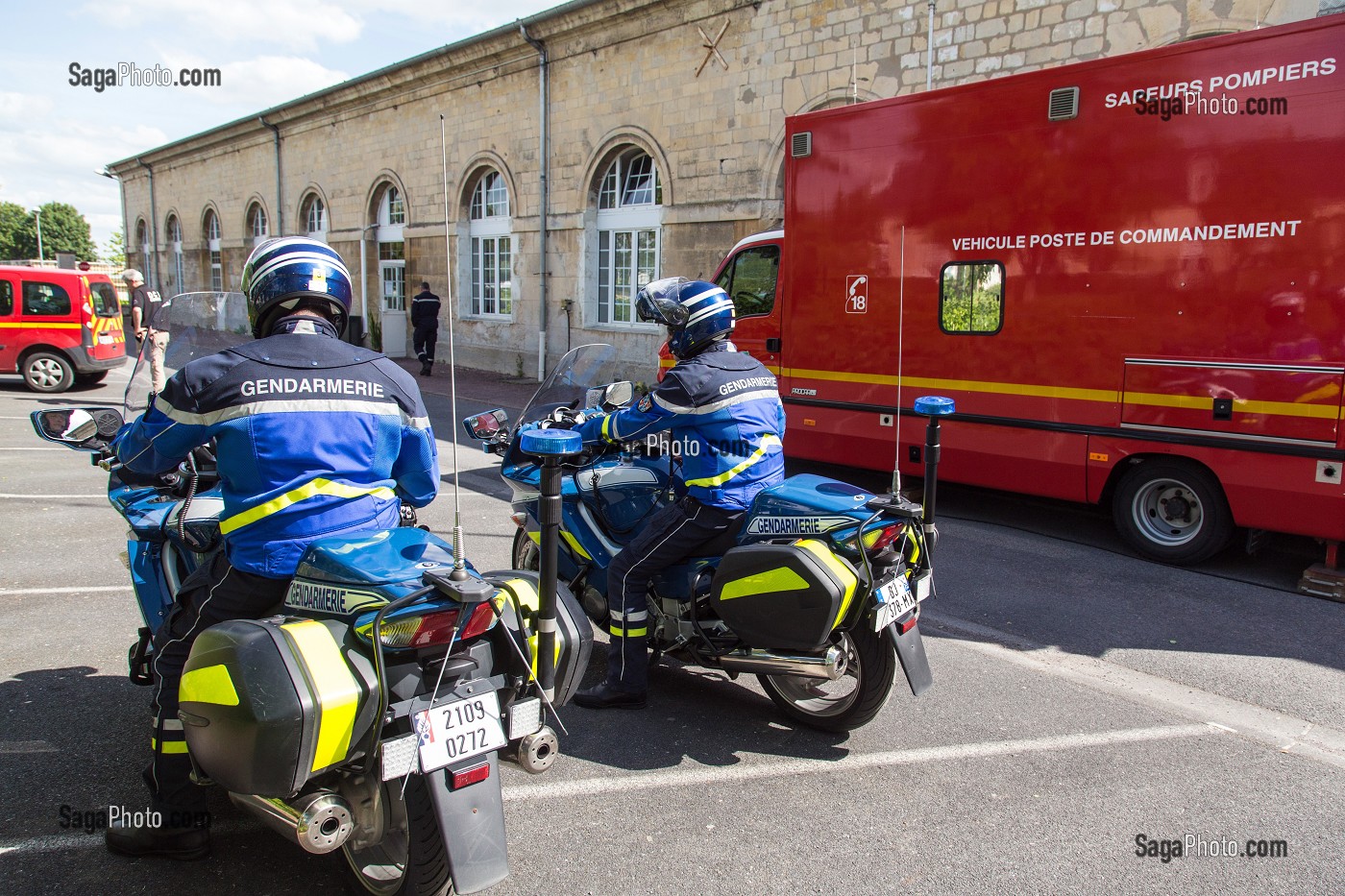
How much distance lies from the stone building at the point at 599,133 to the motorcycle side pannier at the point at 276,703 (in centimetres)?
619

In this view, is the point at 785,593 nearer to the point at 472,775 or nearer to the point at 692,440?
the point at 692,440

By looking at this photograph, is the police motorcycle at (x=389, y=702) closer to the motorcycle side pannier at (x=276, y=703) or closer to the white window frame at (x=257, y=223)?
the motorcycle side pannier at (x=276, y=703)

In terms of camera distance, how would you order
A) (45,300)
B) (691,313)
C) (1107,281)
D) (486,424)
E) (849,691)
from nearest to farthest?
(691,313)
(849,691)
(486,424)
(1107,281)
(45,300)

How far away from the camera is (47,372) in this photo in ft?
50.3

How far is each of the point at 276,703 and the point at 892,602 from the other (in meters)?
2.16

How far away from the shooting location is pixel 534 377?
63.0 ft

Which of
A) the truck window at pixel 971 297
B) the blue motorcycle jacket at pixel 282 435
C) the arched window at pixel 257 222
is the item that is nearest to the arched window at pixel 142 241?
the arched window at pixel 257 222

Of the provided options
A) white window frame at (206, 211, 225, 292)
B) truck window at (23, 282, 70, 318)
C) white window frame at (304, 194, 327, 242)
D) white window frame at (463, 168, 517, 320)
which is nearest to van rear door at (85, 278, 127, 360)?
truck window at (23, 282, 70, 318)

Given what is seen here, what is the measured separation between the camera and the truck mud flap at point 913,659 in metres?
3.47

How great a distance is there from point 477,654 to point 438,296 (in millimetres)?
19741

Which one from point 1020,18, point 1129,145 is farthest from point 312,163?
point 1129,145

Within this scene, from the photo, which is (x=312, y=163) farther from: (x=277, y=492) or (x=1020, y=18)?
(x=277, y=492)

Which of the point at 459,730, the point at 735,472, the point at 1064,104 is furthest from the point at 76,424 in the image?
the point at 1064,104

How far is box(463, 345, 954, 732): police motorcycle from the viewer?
11.1ft
